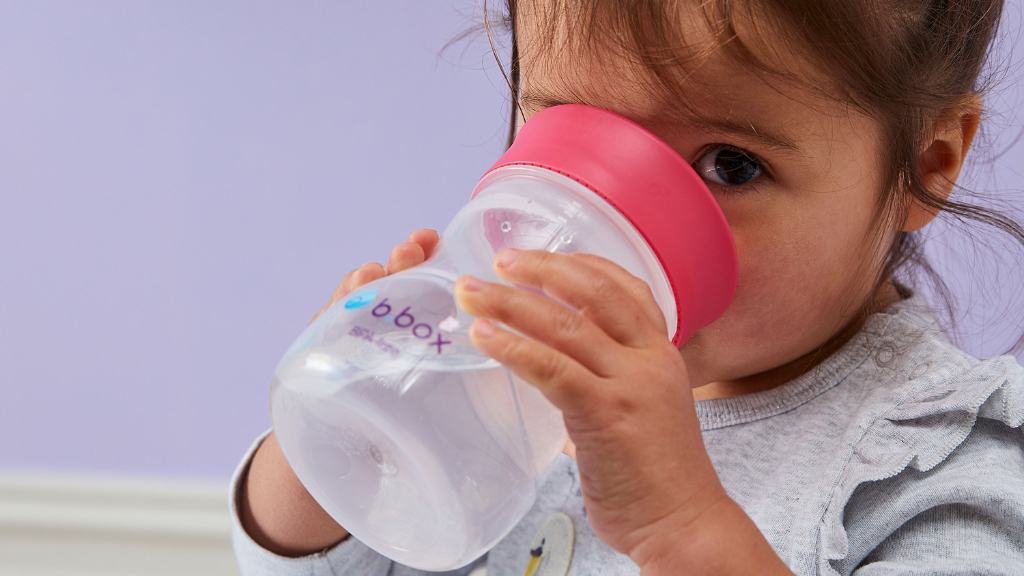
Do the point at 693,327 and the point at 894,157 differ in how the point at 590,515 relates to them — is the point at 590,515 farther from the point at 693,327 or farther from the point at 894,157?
the point at 894,157

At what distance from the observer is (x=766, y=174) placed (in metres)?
0.52

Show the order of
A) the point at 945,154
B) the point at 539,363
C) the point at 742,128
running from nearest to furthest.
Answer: the point at 539,363 < the point at 742,128 < the point at 945,154

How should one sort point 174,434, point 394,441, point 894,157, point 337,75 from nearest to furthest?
point 394,441 → point 894,157 → point 337,75 → point 174,434

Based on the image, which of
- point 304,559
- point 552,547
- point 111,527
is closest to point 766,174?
point 552,547

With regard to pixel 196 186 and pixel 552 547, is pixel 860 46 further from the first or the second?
pixel 196 186

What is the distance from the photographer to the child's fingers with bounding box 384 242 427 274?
572mm

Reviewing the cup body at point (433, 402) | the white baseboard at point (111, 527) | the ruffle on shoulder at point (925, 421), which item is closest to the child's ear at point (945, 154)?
the ruffle on shoulder at point (925, 421)

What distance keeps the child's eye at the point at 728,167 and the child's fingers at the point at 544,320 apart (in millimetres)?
160

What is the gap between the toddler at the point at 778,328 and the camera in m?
0.42

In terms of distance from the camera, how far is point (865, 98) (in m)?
0.52

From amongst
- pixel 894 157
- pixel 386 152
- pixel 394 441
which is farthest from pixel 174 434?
pixel 894 157

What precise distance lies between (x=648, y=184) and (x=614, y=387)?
0.42 feet

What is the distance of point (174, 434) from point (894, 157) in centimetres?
100

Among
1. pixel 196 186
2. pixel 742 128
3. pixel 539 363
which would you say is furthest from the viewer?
pixel 196 186
